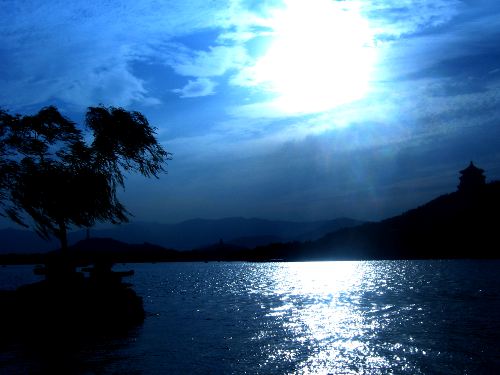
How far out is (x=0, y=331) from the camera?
3105cm

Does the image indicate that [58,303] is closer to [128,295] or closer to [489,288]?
[128,295]

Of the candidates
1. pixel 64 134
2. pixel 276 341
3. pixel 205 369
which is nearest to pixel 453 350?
pixel 276 341

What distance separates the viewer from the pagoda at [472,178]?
189 m

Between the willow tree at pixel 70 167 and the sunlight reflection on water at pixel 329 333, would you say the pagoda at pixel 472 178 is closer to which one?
the sunlight reflection on water at pixel 329 333

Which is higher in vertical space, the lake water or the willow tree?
the willow tree

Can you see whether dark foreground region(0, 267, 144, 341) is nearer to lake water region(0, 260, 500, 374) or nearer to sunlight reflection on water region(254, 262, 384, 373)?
lake water region(0, 260, 500, 374)

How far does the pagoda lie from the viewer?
189 m

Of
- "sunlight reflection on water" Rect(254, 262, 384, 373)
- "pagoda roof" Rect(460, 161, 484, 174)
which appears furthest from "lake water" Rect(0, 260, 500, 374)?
"pagoda roof" Rect(460, 161, 484, 174)

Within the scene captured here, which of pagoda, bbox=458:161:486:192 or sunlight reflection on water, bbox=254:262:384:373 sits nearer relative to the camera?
sunlight reflection on water, bbox=254:262:384:373

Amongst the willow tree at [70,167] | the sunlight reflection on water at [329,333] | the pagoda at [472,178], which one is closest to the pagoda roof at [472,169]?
the pagoda at [472,178]

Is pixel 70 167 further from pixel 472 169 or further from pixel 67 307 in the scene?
pixel 472 169

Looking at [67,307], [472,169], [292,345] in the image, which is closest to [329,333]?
[292,345]

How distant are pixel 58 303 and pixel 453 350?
23270 millimetres

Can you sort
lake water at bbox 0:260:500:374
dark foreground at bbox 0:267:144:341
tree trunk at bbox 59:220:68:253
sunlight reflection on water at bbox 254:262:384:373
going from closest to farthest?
lake water at bbox 0:260:500:374, sunlight reflection on water at bbox 254:262:384:373, dark foreground at bbox 0:267:144:341, tree trunk at bbox 59:220:68:253
